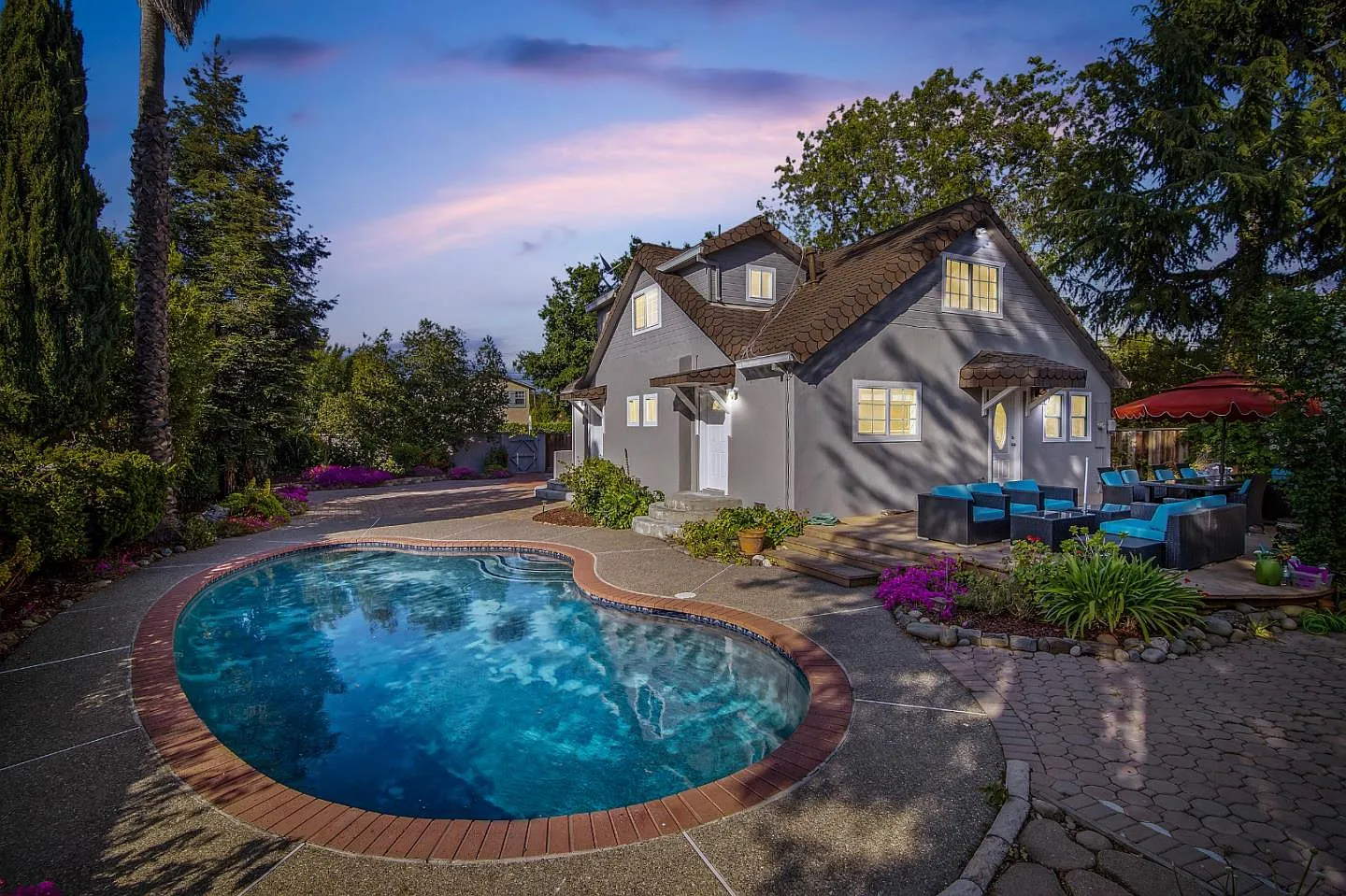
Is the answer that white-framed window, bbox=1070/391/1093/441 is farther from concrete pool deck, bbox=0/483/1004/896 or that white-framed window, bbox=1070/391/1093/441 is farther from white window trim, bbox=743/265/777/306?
concrete pool deck, bbox=0/483/1004/896

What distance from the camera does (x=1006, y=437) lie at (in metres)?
14.0

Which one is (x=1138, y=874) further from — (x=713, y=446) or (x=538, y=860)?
(x=713, y=446)

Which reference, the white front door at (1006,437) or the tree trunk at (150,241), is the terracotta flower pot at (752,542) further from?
the tree trunk at (150,241)

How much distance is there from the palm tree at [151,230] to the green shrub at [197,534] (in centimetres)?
154

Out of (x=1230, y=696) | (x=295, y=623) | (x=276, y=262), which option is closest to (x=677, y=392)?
(x=295, y=623)

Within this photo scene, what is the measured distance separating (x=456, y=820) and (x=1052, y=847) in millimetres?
3353

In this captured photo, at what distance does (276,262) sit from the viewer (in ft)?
75.5

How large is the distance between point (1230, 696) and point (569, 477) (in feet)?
46.6

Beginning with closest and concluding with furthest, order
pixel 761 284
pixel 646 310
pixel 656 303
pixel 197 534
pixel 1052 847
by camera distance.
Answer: pixel 1052 847 → pixel 197 534 → pixel 761 284 → pixel 656 303 → pixel 646 310

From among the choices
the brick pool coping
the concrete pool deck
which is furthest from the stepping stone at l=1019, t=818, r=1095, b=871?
the brick pool coping

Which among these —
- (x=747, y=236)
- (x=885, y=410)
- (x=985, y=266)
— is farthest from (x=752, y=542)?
(x=985, y=266)

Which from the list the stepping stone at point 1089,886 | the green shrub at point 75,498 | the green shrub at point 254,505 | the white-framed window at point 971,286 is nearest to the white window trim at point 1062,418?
the white-framed window at point 971,286

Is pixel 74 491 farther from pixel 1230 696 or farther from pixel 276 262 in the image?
pixel 276 262

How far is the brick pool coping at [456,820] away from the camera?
3.38 meters
